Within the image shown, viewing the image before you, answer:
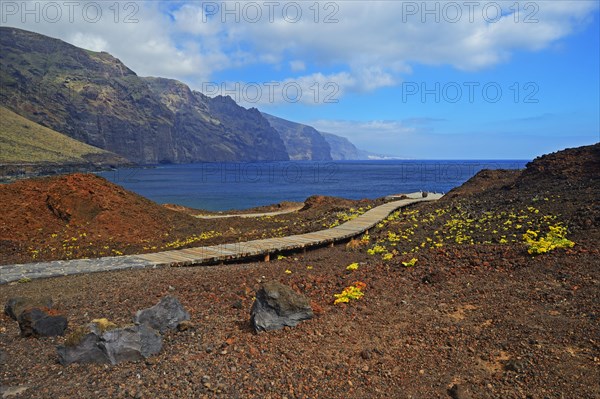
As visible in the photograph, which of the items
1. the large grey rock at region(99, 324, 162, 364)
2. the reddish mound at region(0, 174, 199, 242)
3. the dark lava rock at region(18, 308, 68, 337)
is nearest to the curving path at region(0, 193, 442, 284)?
the dark lava rock at region(18, 308, 68, 337)

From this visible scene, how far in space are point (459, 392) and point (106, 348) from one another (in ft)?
15.7

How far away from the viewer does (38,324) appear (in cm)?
716

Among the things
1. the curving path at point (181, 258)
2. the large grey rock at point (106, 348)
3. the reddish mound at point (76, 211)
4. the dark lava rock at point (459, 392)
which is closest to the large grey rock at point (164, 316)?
the large grey rock at point (106, 348)

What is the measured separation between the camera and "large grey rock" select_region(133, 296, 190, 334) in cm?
715

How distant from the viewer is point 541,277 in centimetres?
907

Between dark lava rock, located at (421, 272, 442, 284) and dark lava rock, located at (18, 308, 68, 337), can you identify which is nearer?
dark lava rock, located at (18, 308, 68, 337)

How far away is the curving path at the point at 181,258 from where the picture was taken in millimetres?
12453

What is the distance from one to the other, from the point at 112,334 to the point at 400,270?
6.94 meters

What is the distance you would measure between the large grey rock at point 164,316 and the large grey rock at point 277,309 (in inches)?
49.3

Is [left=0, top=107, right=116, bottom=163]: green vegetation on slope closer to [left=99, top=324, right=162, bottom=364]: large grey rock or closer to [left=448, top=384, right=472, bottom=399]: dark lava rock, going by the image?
[left=99, top=324, right=162, bottom=364]: large grey rock

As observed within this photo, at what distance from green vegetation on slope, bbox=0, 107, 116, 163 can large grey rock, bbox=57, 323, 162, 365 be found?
400 ft

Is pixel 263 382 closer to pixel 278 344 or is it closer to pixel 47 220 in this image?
pixel 278 344

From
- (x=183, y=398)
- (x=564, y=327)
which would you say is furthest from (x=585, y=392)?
(x=183, y=398)

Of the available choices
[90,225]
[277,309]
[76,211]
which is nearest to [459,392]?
[277,309]
